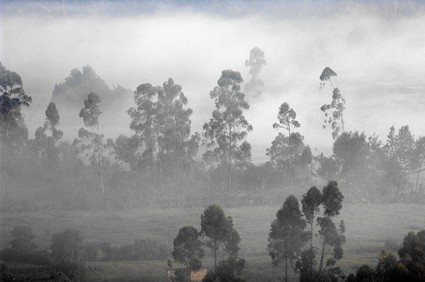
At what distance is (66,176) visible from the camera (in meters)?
102

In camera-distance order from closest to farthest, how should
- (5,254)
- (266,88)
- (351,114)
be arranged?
(5,254)
(351,114)
(266,88)

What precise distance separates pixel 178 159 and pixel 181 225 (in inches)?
1126

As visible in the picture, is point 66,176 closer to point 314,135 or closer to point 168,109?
point 168,109

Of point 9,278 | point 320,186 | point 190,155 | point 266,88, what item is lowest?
point 9,278

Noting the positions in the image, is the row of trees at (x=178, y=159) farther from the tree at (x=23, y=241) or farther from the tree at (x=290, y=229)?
the tree at (x=290, y=229)

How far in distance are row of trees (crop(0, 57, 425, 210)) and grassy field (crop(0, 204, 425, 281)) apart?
32.1 feet

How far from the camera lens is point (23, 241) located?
59.7 m

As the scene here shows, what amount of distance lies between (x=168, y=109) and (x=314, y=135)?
8051cm

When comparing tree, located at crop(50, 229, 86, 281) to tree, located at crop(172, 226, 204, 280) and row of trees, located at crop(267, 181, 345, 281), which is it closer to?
tree, located at crop(172, 226, 204, 280)

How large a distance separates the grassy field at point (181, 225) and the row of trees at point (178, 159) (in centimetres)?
979

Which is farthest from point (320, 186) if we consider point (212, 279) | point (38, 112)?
point (38, 112)

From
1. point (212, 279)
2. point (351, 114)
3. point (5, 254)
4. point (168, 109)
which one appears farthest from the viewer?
point (351, 114)

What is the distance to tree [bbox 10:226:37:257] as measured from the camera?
58.5m

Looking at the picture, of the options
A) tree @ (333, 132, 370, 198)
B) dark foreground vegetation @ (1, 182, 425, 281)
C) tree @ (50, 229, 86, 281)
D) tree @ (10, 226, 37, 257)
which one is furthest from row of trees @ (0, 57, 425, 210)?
tree @ (50, 229, 86, 281)
